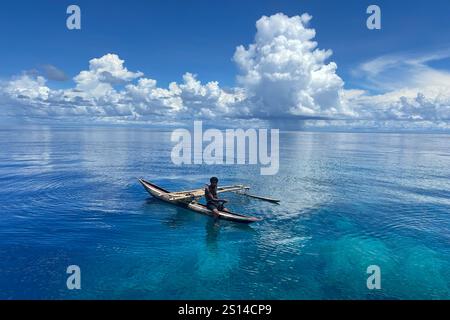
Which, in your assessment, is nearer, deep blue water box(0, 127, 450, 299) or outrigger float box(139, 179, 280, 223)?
deep blue water box(0, 127, 450, 299)

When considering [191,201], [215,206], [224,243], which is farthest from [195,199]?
[224,243]

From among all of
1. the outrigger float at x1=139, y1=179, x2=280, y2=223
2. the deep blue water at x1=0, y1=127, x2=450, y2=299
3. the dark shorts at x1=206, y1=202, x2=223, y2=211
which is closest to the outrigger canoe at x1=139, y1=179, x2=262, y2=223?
the outrigger float at x1=139, y1=179, x2=280, y2=223

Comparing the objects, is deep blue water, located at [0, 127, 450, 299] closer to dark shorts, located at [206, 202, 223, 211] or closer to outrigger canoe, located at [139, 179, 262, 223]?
outrigger canoe, located at [139, 179, 262, 223]

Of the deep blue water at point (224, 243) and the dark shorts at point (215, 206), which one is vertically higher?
the dark shorts at point (215, 206)

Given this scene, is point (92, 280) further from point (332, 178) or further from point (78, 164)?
point (78, 164)

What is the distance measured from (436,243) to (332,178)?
22.2 m

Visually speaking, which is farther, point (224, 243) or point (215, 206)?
point (215, 206)

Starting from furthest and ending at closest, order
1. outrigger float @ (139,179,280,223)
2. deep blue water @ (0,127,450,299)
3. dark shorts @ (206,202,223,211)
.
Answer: dark shorts @ (206,202,223,211), outrigger float @ (139,179,280,223), deep blue water @ (0,127,450,299)

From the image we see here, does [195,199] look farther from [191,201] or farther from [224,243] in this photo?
[224,243]

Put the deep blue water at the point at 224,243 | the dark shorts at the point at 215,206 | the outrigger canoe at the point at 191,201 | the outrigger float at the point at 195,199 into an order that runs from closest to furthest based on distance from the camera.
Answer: the deep blue water at the point at 224,243, the outrigger canoe at the point at 191,201, the outrigger float at the point at 195,199, the dark shorts at the point at 215,206

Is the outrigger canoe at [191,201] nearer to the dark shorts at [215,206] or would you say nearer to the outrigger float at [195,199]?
the outrigger float at [195,199]

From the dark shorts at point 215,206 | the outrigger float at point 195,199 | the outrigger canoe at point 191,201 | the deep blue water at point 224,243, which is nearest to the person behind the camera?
the deep blue water at point 224,243

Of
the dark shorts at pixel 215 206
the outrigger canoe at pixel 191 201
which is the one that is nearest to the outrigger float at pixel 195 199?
the outrigger canoe at pixel 191 201
